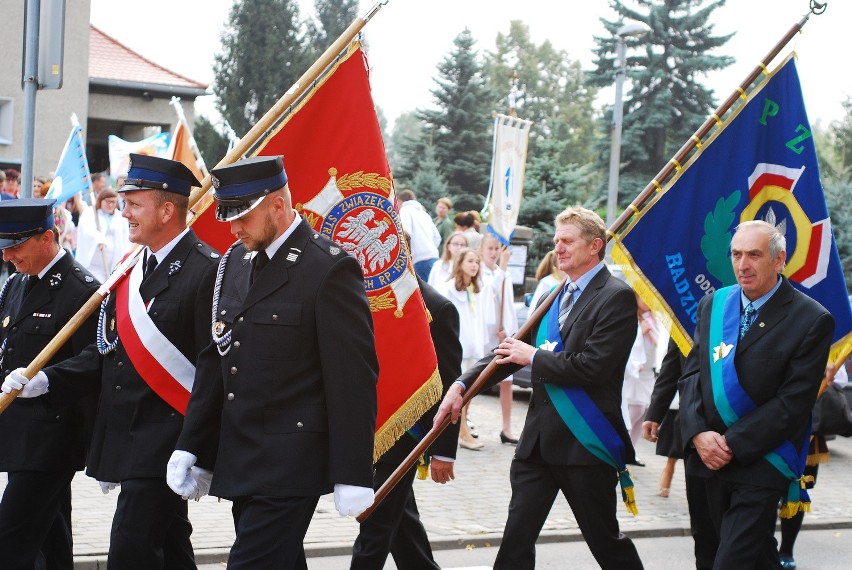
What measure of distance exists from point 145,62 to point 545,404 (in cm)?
3214

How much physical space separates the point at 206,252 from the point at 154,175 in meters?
0.38

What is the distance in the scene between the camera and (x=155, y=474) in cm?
486

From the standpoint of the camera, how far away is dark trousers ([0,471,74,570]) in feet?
17.6

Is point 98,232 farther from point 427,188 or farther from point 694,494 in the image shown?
point 427,188

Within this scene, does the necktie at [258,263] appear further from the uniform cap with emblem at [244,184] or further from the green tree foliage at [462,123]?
the green tree foliage at [462,123]

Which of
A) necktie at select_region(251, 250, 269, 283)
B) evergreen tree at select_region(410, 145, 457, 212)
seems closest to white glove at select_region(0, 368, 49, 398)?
necktie at select_region(251, 250, 269, 283)

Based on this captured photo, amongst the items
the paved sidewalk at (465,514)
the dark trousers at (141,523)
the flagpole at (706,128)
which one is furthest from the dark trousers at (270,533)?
the flagpole at (706,128)

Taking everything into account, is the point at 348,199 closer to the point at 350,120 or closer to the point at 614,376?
the point at 350,120

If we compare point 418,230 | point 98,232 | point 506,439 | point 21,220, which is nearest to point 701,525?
point 21,220

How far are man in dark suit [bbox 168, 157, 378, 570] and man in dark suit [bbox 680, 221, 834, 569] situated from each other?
1.98m

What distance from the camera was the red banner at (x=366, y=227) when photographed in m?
5.92

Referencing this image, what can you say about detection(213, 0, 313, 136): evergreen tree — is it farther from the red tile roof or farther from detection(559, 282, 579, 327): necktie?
detection(559, 282, 579, 327): necktie

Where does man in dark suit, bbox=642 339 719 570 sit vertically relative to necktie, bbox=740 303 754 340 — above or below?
below

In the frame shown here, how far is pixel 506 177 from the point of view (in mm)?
16906
